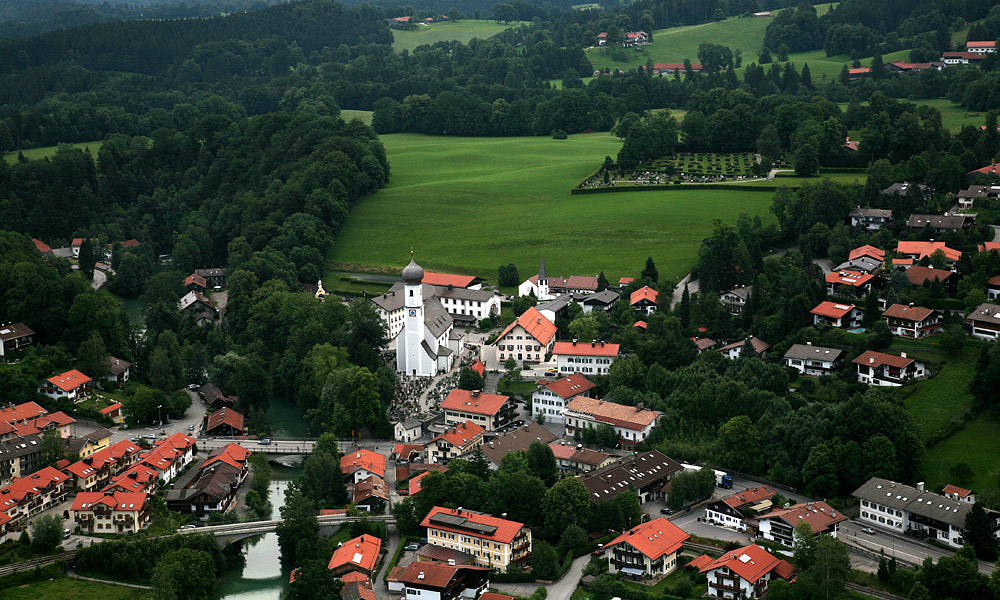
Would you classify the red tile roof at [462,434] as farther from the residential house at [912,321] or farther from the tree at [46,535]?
the residential house at [912,321]

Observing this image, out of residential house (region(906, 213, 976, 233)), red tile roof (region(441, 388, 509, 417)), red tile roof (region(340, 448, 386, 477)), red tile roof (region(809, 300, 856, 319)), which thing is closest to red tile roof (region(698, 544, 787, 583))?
red tile roof (region(340, 448, 386, 477))

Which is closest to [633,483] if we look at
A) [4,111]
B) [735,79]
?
[735,79]

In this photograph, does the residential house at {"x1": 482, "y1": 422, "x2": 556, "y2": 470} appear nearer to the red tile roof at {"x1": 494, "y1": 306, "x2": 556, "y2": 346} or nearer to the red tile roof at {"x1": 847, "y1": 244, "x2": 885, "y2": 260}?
the red tile roof at {"x1": 494, "y1": 306, "x2": 556, "y2": 346}

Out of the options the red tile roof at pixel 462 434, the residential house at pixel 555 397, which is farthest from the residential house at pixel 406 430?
the residential house at pixel 555 397

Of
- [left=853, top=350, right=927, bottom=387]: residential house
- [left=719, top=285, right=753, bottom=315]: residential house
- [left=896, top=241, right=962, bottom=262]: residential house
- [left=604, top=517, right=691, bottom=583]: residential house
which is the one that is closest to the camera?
[left=604, top=517, right=691, bottom=583]: residential house

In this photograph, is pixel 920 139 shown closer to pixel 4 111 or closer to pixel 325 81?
pixel 325 81

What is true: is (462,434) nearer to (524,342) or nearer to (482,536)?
(482,536)

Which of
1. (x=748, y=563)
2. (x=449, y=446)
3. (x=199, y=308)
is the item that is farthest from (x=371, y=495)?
(x=199, y=308)
